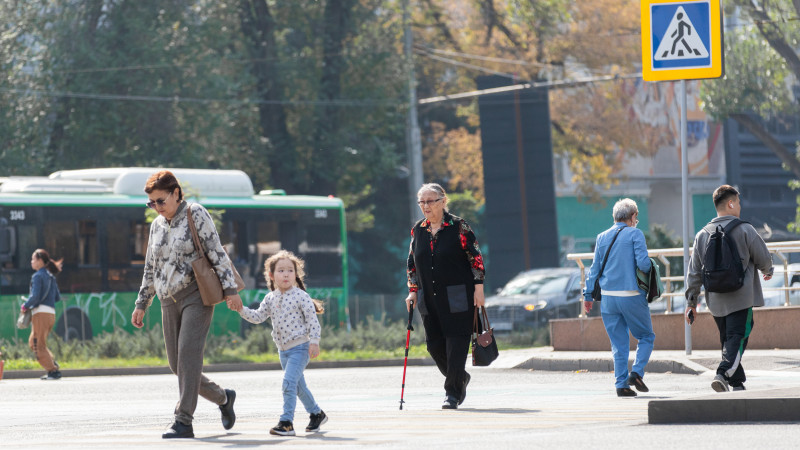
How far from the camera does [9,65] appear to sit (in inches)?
1339

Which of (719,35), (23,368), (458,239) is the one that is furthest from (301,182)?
(458,239)

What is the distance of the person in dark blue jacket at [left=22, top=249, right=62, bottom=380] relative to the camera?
1948 cm

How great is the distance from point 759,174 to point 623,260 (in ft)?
159

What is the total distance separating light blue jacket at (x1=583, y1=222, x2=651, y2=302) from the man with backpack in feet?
1.90

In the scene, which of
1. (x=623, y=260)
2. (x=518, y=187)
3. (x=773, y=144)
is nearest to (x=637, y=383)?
(x=623, y=260)

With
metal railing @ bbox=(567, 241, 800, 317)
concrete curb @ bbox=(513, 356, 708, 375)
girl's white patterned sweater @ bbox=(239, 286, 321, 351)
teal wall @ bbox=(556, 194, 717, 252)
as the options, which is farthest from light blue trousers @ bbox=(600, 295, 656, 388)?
teal wall @ bbox=(556, 194, 717, 252)

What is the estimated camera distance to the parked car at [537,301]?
28.9 metres

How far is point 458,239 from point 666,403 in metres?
2.46

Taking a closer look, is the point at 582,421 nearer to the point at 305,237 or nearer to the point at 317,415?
the point at 317,415

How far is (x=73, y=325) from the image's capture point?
2655 cm

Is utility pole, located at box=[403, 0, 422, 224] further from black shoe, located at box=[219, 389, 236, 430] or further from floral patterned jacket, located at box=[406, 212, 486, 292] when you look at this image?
black shoe, located at box=[219, 389, 236, 430]

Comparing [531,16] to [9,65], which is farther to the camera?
[531,16]

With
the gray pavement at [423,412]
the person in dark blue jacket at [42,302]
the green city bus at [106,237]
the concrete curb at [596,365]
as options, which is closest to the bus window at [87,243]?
the green city bus at [106,237]

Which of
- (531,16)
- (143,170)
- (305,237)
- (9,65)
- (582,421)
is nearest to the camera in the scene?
(582,421)
